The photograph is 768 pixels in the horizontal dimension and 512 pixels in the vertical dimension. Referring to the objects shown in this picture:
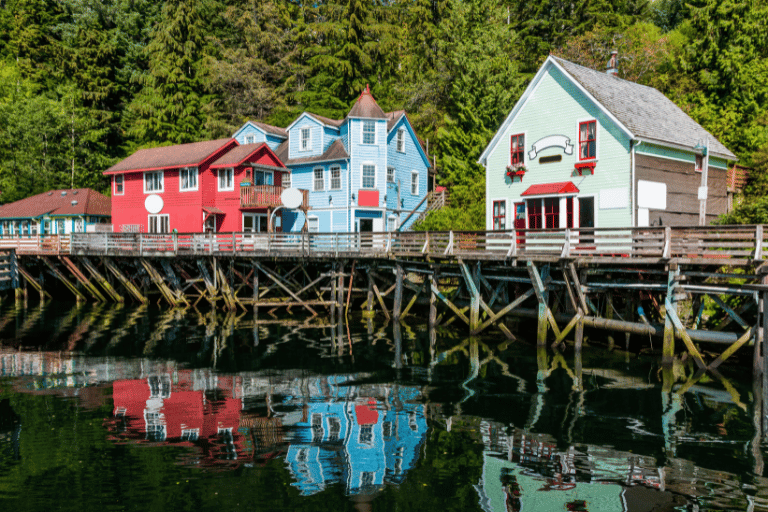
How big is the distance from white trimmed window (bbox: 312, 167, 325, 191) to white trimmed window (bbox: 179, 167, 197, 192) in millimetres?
7281

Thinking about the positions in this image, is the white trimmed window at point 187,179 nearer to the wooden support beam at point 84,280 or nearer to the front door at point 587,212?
the wooden support beam at point 84,280

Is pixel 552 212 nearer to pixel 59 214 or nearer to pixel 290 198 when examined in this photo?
pixel 290 198

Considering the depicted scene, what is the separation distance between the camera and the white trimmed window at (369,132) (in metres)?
37.1

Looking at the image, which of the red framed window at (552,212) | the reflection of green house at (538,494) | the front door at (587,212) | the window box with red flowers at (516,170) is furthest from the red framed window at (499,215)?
the reflection of green house at (538,494)

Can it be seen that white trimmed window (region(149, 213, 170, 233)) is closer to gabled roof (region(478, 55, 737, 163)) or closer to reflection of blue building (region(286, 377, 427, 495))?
gabled roof (region(478, 55, 737, 163))

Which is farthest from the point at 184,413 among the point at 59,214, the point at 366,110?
the point at 59,214

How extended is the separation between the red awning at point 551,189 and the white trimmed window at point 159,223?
23073 millimetres

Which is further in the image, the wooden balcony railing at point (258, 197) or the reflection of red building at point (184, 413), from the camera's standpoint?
the wooden balcony railing at point (258, 197)

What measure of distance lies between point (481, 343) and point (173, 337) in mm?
11709

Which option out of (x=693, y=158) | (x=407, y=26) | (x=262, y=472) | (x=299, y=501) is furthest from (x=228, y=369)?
(x=407, y=26)

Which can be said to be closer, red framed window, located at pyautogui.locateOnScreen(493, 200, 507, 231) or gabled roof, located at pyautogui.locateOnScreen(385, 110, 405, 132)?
red framed window, located at pyautogui.locateOnScreen(493, 200, 507, 231)

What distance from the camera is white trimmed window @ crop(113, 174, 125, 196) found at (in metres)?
39.6

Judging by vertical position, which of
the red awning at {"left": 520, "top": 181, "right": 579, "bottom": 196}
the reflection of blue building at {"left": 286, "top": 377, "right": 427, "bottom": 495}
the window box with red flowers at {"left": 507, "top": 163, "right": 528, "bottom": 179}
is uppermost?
the window box with red flowers at {"left": 507, "top": 163, "right": 528, "bottom": 179}

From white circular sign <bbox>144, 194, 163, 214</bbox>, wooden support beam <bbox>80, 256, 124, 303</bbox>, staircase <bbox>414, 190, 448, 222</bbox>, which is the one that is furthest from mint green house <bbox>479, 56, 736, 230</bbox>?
wooden support beam <bbox>80, 256, 124, 303</bbox>
